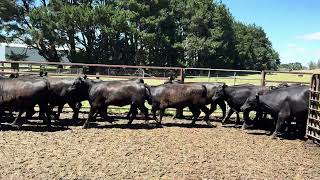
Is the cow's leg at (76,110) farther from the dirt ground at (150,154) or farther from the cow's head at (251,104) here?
the cow's head at (251,104)

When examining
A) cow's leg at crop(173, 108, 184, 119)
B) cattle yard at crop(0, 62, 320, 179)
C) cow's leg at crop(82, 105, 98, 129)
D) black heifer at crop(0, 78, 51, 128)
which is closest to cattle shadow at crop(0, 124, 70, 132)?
cattle yard at crop(0, 62, 320, 179)

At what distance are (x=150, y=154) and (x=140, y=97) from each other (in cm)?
316

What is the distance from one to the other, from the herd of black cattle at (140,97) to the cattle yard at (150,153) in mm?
458

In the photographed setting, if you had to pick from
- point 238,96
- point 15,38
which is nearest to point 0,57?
point 15,38

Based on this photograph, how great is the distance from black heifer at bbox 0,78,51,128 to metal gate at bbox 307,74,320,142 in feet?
20.3

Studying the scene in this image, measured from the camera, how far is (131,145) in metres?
8.13

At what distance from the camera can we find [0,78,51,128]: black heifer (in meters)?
9.59

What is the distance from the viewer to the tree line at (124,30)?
45.0 meters

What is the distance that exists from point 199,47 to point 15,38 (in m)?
22.3

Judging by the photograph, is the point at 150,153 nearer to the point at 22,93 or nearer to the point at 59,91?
the point at 22,93

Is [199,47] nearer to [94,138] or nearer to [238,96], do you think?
[238,96]

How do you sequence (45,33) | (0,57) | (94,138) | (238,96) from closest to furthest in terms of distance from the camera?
1. (94,138)
2. (238,96)
3. (45,33)
4. (0,57)

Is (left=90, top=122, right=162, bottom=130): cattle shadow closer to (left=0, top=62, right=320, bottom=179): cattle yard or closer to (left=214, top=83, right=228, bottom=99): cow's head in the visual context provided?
(left=0, top=62, right=320, bottom=179): cattle yard

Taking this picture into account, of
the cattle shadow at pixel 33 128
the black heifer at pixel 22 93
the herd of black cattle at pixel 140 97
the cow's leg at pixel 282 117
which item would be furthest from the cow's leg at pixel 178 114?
the black heifer at pixel 22 93
